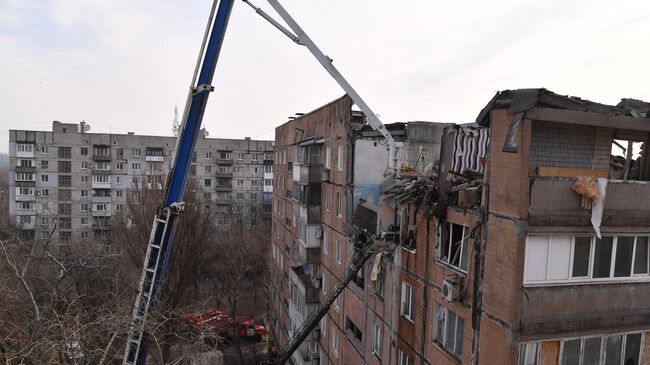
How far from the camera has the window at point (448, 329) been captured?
8.76 meters

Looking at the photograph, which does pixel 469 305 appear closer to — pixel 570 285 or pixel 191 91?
pixel 570 285

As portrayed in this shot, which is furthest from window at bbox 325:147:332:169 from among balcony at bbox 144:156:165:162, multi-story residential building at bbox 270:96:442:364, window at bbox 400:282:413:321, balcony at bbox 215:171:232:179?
balcony at bbox 215:171:232:179

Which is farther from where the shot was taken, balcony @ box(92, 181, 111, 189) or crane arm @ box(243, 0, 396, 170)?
balcony @ box(92, 181, 111, 189)

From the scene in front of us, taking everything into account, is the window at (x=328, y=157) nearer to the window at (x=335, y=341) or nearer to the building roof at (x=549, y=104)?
the window at (x=335, y=341)

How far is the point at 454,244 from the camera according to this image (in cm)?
912

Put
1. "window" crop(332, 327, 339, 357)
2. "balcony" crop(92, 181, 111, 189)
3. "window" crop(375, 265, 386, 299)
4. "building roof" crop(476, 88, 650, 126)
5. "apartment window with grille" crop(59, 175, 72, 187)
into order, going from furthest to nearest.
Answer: "balcony" crop(92, 181, 111, 189) < "apartment window with grille" crop(59, 175, 72, 187) < "window" crop(332, 327, 339, 357) < "window" crop(375, 265, 386, 299) < "building roof" crop(476, 88, 650, 126)

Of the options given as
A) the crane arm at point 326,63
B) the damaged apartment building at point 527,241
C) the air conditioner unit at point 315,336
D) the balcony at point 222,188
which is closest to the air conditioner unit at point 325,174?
the crane arm at point 326,63

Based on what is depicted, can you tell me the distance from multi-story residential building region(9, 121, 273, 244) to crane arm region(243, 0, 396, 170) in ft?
97.1

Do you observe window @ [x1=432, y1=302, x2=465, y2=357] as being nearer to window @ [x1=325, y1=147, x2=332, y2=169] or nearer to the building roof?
the building roof

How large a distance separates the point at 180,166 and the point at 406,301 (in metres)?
7.11

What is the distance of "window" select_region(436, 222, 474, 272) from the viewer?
8.62 meters

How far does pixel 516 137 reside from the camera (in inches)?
269

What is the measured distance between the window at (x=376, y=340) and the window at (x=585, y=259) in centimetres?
660

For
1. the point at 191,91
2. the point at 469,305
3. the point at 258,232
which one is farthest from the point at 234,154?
the point at 469,305
